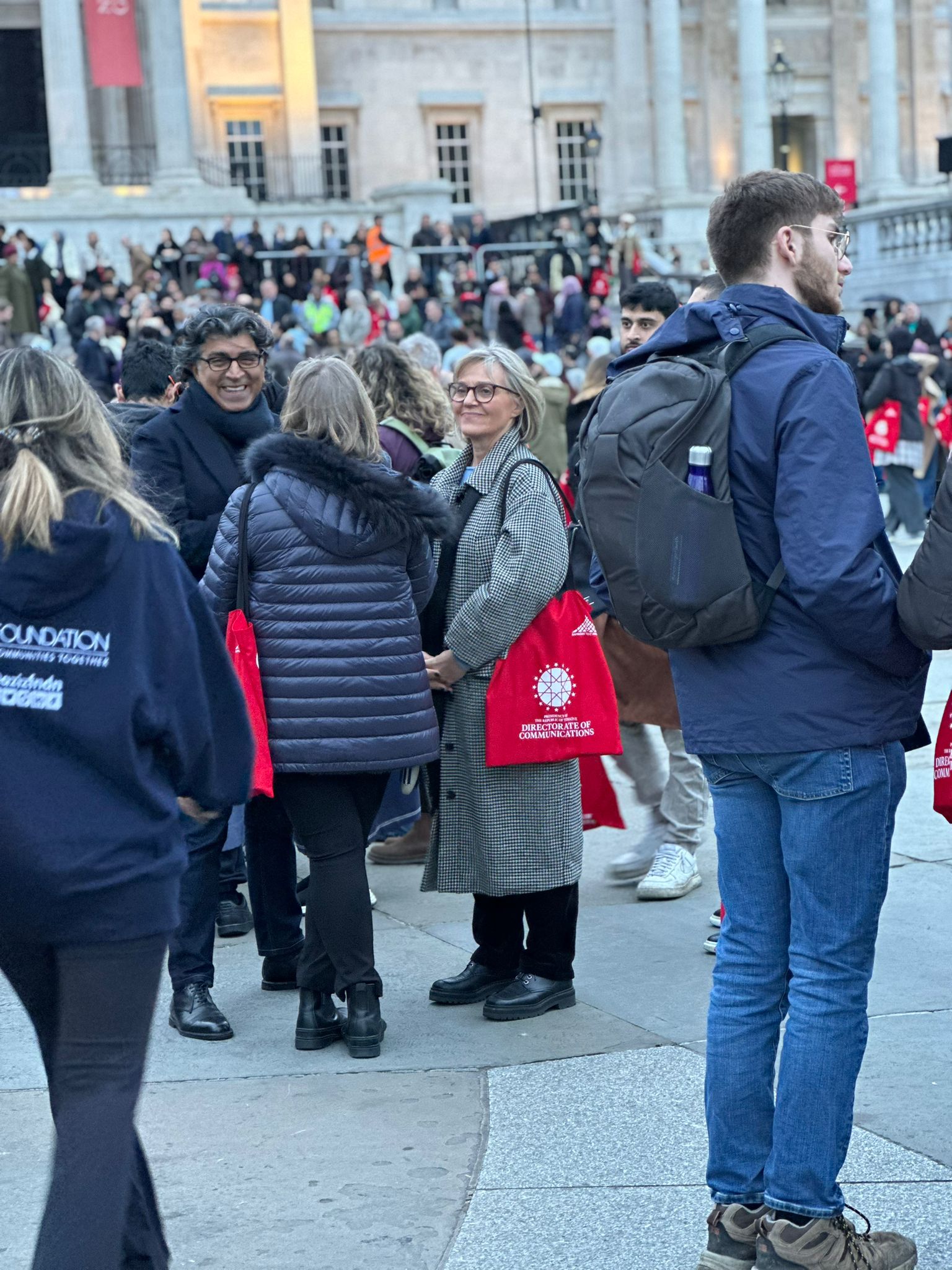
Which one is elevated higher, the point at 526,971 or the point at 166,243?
the point at 166,243

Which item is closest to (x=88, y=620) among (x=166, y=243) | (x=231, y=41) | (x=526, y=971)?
(x=526, y=971)

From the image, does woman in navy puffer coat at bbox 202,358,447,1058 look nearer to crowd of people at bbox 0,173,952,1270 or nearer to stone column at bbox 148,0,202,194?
crowd of people at bbox 0,173,952,1270

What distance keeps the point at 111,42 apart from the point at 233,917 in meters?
34.8

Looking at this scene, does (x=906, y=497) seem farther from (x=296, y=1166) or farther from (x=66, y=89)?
(x=66, y=89)

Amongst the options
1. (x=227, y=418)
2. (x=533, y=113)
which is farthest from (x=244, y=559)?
(x=533, y=113)

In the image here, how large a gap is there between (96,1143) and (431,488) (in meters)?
2.46

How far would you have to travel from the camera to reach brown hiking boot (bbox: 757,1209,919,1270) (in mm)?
3176

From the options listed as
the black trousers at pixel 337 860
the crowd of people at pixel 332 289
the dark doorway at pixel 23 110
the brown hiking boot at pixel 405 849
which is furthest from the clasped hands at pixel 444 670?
the dark doorway at pixel 23 110

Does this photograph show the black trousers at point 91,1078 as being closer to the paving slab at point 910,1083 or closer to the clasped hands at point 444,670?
the paving slab at point 910,1083

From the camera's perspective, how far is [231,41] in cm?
4688

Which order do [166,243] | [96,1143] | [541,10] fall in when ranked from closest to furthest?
[96,1143]
[166,243]
[541,10]

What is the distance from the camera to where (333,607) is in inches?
183

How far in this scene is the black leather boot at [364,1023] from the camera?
4.73 m

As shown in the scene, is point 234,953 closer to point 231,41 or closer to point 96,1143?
point 96,1143
